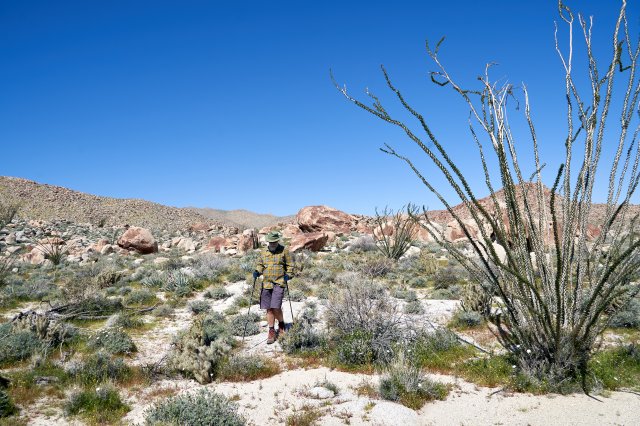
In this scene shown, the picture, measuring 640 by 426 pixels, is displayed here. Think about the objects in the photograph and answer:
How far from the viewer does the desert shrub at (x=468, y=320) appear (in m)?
8.16

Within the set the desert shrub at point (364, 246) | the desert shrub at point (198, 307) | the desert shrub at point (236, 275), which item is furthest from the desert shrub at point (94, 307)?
the desert shrub at point (364, 246)

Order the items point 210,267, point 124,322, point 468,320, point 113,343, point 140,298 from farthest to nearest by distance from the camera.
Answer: point 210,267 < point 140,298 < point 124,322 < point 468,320 < point 113,343

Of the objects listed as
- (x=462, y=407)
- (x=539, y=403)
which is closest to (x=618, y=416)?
(x=539, y=403)

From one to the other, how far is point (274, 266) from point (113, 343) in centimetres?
319

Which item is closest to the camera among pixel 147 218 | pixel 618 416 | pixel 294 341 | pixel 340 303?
pixel 618 416

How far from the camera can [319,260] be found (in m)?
16.7

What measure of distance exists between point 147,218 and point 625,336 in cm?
4955

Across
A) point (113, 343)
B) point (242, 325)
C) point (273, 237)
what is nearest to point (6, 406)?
point (113, 343)

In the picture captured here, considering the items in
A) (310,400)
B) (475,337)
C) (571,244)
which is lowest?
(310,400)

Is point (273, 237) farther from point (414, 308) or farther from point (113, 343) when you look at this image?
point (414, 308)

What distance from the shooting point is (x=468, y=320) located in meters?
8.19

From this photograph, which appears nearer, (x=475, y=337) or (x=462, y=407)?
(x=462, y=407)

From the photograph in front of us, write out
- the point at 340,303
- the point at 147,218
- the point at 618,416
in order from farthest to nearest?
the point at 147,218
the point at 340,303
the point at 618,416

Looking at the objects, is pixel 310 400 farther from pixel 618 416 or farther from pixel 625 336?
pixel 625 336
